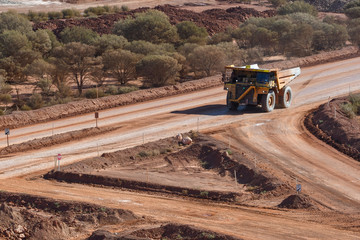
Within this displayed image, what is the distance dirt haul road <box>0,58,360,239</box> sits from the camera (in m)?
20.3

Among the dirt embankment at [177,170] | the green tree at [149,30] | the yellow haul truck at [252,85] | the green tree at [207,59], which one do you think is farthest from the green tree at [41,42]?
the dirt embankment at [177,170]

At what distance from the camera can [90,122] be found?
3569 centimetres

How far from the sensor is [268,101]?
121 feet

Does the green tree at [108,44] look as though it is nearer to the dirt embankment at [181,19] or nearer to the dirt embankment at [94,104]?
the dirt embankment at [94,104]

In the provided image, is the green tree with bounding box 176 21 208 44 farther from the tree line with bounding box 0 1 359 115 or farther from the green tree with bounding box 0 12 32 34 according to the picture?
the green tree with bounding box 0 12 32 34

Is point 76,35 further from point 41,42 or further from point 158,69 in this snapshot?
point 158,69

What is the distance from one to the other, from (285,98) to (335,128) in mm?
6225

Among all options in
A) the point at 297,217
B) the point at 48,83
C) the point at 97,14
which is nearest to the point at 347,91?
the point at 48,83

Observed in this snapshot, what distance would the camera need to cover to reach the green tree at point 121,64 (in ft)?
157

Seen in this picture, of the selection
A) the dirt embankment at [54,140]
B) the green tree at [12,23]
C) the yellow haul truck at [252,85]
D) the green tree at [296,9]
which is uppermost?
the green tree at [296,9]

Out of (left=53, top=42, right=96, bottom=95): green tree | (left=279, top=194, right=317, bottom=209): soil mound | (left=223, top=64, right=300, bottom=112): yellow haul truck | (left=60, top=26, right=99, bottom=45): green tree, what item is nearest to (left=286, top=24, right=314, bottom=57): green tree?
(left=60, top=26, right=99, bottom=45): green tree

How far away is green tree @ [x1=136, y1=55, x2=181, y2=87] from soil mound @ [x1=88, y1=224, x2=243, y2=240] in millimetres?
29048

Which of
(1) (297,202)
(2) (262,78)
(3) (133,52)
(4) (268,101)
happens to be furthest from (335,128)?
(3) (133,52)

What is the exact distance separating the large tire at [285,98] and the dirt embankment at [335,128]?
75.6 inches
